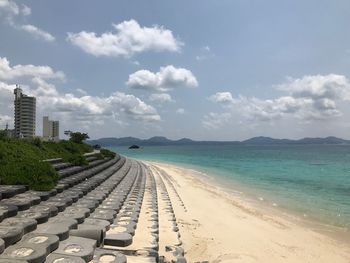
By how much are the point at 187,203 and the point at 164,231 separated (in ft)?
22.9

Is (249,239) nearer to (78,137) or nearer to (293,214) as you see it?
(293,214)

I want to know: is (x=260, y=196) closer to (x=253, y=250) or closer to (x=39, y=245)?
(x=253, y=250)

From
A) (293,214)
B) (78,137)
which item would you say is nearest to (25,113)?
(78,137)

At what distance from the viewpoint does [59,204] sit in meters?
7.68

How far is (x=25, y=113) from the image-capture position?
2040 inches

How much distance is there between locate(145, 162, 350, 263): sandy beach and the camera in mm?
8320

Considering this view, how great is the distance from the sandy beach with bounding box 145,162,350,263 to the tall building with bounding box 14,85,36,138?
4320cm

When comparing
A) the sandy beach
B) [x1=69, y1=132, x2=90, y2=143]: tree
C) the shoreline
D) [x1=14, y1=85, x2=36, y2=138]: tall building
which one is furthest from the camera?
[x1=14, y1=85, x2=36, y2=138]: tall building

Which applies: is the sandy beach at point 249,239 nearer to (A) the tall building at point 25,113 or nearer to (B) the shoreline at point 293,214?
(B) the shoreline at point 293,214

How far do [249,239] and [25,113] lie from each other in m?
48.2

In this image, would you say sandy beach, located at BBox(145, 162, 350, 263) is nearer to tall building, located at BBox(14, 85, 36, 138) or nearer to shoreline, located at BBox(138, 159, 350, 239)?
shoreline, located at BBox(138, 159, 350, 239)

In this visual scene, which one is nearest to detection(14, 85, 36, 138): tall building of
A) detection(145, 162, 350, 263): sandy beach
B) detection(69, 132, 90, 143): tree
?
detection(69, 132, 90, 143): tree

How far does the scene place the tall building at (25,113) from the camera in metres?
51.7

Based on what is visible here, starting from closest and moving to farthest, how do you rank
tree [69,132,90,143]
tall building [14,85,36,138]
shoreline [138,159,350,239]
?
shoreline [138,159,350,239] < tree [69,132,90,143] < tall building [14,85,36,138]
